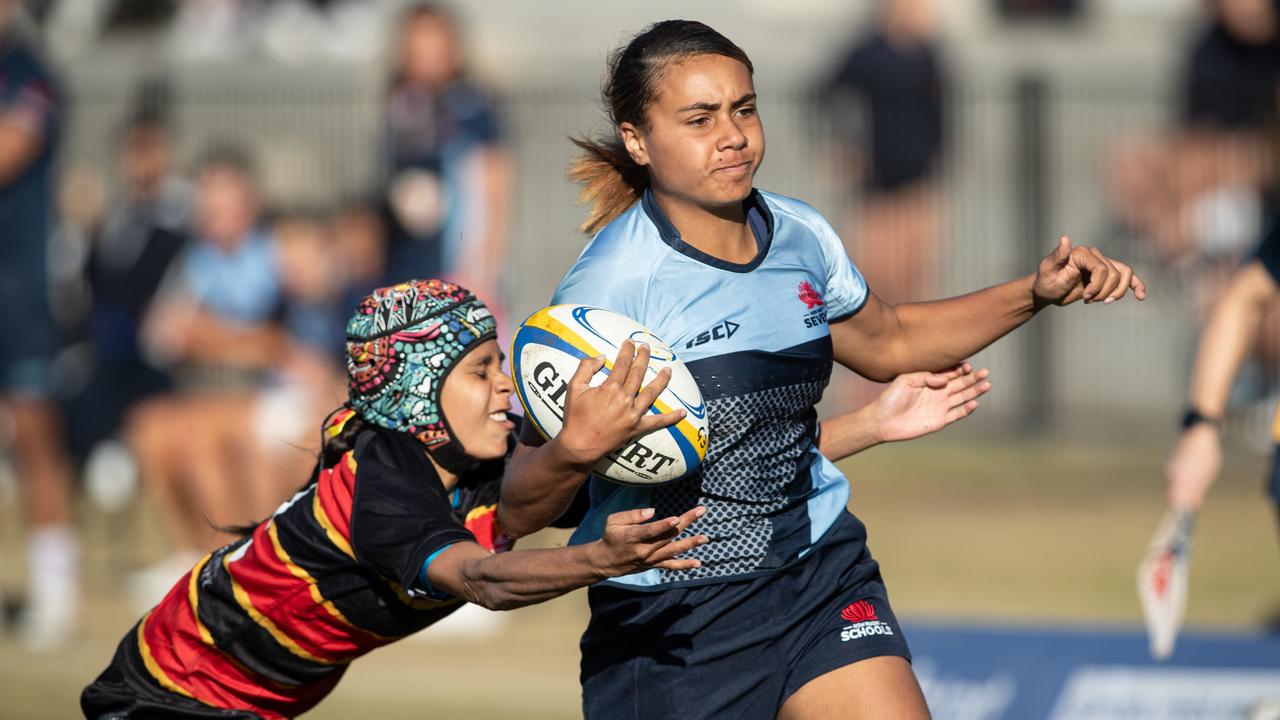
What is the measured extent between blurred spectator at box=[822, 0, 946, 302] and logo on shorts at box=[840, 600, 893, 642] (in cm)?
1076

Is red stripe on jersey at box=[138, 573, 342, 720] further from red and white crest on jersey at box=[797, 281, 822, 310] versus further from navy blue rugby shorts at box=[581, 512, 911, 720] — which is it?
red and white crest on jersey at box=[797, 281, 822, 310]

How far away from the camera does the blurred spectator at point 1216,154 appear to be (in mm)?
14102

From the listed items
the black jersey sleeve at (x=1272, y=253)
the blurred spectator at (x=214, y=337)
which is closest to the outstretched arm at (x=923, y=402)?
the black jersey sleeve at (x=1272, y=253)

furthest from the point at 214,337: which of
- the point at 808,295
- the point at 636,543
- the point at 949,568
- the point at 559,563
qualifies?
the point at 636,543

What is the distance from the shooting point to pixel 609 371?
3.62 meters

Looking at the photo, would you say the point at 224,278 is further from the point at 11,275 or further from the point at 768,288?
the point at 768,288

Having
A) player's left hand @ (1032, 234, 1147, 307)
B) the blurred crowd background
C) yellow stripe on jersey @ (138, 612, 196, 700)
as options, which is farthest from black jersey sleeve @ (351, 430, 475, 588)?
the blurred crowd background

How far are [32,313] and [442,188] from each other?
228 centimetres

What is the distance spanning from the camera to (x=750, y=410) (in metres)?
4.05

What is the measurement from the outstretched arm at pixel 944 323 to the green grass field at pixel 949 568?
328 centimetres

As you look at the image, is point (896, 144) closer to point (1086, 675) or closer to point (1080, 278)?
point (1086, 675)

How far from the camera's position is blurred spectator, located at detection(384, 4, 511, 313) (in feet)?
30.2

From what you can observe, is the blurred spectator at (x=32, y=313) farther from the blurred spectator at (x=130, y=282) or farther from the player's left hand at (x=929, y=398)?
the player's left hand at (x=929, y=398)

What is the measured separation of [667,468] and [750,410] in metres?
0.39
